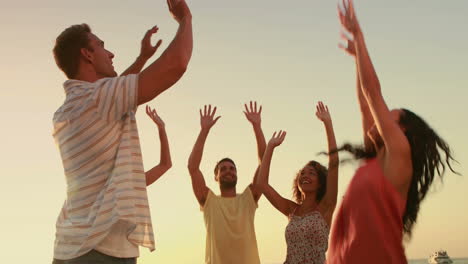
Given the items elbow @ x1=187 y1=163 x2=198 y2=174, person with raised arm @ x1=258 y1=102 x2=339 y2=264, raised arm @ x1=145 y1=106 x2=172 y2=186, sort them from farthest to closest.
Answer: elbow @ x1=187 y1=163 x2=198 y2=174
person with raised arm @ x1=258 y1=102 x2=339 y2=264
raised arm @ x1=145 y1=106 x2=172 y2=186

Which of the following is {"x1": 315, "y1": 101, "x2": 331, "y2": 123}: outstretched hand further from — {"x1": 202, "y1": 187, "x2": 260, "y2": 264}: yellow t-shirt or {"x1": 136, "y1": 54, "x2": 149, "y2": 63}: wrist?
{"x1": 136, "y1": 54, "x2": 149, "y2": 63}: wrist

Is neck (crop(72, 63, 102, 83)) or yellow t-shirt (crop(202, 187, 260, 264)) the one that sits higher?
neck (crop(72, 63, 102, 83))

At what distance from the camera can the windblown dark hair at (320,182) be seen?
8.20 m

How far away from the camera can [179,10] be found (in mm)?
3361

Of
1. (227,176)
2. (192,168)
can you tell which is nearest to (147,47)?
(192,168)

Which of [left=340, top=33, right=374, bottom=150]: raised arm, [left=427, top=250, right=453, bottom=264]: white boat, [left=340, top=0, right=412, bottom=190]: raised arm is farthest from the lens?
[left=427, top=250, right=453, bottom=264]: white boat

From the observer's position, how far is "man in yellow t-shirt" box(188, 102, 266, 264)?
320 inches

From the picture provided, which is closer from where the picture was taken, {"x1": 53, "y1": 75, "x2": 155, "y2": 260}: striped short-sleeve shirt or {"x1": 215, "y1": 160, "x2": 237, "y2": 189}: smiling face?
{"x1": 53, "y1": 75, "x2": 155, "y2": 260}: striped short-sleeve shirt

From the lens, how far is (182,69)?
9.85 ft

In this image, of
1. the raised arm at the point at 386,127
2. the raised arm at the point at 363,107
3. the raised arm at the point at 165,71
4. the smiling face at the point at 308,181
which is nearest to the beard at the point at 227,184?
the smiling face at the point at 308,181

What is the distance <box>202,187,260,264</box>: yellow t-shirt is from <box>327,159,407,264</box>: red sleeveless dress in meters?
3.97

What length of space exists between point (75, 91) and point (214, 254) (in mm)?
5293

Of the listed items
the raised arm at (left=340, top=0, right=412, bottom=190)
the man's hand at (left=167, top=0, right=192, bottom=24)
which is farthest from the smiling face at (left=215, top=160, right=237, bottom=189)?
the man's hand at (left=167, top=0, right=192, bottom=24)

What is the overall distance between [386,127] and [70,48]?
2.02m
